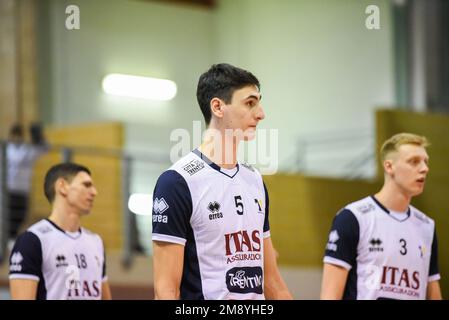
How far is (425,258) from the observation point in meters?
6.04

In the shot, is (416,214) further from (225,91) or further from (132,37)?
(132,37)

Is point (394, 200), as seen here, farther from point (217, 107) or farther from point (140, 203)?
point (140, 203)

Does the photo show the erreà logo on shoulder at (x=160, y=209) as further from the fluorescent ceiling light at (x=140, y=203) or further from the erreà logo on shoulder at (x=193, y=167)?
the fluorescent ceiling light at (x=140, y=203)

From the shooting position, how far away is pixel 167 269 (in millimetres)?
4578

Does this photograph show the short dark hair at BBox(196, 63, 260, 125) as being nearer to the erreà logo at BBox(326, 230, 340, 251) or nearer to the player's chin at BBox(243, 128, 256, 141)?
the player's chin at BBox(243, 128, 256, 141)

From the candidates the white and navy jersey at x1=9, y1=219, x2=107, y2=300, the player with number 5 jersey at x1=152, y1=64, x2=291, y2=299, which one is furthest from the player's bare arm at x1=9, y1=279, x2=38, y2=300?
the player with number 5 jersey at x1=152, y1=64, x2=291, y2=299

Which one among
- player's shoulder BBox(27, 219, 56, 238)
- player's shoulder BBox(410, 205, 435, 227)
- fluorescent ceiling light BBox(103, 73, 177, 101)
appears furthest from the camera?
fluorescent ceiling light BBox(103, 73, 177, 101)

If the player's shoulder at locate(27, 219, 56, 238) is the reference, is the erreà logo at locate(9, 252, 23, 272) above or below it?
below

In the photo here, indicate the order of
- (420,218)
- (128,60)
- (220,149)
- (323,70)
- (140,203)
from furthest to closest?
(128,60)
(323,70)
(140,203)
(420,218)
(220,149)

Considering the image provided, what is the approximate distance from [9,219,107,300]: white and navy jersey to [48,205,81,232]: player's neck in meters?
0.03

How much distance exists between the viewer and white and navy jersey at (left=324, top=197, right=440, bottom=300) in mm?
5938

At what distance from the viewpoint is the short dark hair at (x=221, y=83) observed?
4777 mm

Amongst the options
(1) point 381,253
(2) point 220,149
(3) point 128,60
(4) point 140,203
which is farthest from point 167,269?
(3) point 128,60

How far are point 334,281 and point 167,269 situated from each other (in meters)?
1.65
